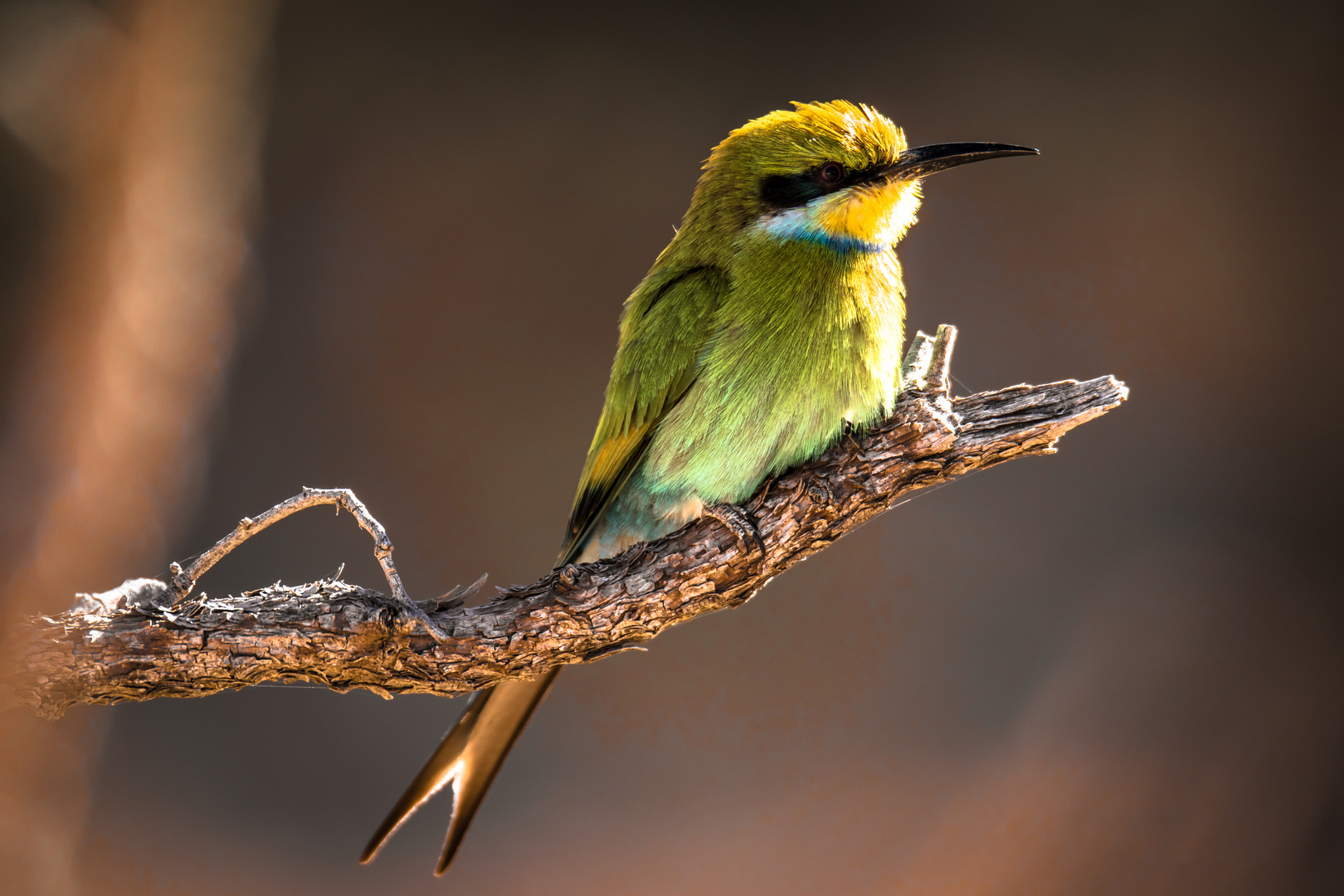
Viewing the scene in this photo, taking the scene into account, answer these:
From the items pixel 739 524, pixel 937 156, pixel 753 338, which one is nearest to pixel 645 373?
pixel 753 338

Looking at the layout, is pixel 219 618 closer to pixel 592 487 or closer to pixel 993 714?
pixel 592 487

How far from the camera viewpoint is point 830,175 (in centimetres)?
142

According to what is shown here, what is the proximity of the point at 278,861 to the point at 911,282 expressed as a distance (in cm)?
274

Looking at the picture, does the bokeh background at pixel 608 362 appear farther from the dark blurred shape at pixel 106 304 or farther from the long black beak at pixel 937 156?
the long black beak at pixel 937 156

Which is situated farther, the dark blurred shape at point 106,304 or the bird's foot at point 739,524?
the dark blurred shape at point 106,304

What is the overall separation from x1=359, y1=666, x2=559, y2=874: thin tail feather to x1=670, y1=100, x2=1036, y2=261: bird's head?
0.84m

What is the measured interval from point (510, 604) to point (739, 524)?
0.35 m

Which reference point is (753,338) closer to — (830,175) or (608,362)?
(830,175)

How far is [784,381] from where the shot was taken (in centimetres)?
134

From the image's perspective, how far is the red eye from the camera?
1.42 m

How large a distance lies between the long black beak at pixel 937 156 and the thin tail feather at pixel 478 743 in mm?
1021

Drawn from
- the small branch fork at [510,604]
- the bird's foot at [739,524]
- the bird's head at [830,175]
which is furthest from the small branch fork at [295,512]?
the bird's head at [830,175]

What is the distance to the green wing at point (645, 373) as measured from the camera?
143 centimetres

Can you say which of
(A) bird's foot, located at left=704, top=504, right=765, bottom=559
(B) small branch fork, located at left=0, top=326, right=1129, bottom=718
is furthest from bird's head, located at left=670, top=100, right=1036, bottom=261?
(A) bird's foot, located at left=704, top=504, right=765, bottom=559
